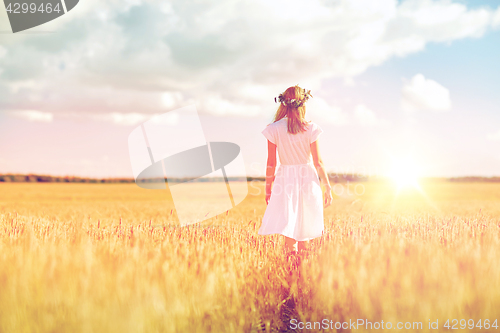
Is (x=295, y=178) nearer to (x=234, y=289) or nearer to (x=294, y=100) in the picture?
(x=294, y=100)

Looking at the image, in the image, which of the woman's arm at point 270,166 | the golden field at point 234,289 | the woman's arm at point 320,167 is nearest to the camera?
the golden field at point 234,289

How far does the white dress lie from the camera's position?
410 centimetres

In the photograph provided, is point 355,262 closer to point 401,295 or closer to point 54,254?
point 401,295

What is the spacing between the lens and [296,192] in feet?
13.6

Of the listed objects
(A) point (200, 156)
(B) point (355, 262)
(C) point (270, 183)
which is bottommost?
(B) point (355, 262)

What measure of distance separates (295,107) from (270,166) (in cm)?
76

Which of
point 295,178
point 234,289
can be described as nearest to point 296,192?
point 295,178

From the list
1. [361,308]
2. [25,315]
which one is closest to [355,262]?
[361,308]

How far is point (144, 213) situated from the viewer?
7645mm

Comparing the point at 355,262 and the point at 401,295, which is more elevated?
the point at 355,262

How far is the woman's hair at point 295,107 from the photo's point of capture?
409cm

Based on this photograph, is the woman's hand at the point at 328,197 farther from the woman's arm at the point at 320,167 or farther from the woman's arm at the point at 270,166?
the woman's arm at the point at 270,166

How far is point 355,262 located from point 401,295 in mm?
419

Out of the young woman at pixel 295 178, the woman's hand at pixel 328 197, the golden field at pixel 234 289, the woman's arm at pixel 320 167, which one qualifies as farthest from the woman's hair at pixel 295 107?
the golden field at pixel 234 289
